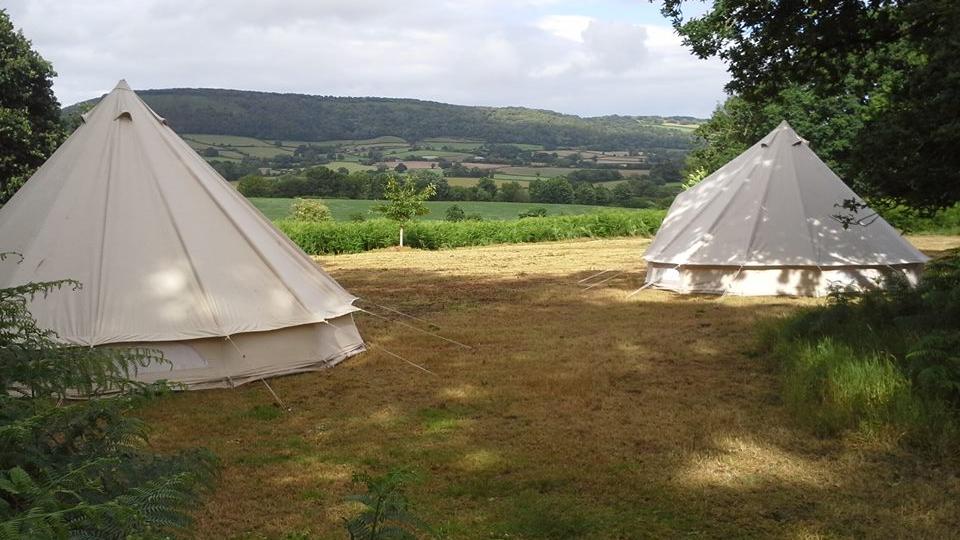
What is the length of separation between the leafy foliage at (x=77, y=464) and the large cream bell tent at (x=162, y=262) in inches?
144

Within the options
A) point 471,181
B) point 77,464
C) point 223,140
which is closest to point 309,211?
point 471,181

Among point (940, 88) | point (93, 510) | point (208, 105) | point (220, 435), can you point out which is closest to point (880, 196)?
point (940, 88)

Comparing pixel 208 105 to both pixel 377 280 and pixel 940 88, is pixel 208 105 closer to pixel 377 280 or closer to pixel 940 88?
pixel 377 280

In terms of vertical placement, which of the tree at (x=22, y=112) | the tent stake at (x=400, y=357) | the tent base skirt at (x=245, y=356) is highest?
the tree at (x=22, y=112)

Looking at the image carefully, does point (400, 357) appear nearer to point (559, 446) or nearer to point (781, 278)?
point (559, 446)

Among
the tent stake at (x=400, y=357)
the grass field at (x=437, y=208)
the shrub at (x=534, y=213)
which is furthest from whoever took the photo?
the grass field at (x=437, y=208)

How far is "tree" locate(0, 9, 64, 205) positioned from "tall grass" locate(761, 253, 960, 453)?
19.1m

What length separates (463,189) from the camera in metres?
53.9

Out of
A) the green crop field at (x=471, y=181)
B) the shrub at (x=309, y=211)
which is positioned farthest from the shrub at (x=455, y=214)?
the green crop field at (x=471, y=181)

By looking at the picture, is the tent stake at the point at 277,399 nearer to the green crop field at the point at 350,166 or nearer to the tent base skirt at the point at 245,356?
the tent base skirt at the point at 245,356

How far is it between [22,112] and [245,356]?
1647 cm

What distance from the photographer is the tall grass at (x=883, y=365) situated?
6316 mm

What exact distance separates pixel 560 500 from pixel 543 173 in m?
61.3

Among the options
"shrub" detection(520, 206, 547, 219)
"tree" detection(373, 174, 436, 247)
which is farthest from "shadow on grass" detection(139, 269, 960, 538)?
"shrub" detection(520, 206, 547, 219)
